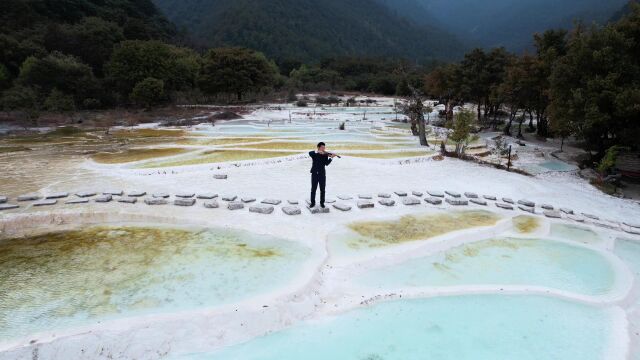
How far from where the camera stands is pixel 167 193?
42.4 feet

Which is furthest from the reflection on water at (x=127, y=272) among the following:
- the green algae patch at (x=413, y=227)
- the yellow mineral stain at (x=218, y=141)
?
the yellow mineral stain at (x=218, y=141)

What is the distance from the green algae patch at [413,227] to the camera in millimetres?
10133

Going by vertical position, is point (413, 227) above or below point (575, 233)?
above

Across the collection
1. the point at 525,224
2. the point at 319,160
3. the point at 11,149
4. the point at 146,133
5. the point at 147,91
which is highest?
the point at 147,91

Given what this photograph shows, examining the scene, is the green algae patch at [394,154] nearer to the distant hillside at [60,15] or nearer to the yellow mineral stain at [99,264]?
the yellow mineral stain at [99,264]

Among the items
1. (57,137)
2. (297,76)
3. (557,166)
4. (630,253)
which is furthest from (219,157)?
(297,76)

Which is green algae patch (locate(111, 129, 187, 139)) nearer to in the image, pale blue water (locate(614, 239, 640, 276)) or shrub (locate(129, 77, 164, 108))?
shrub (locate(129, 77, 164, 108))

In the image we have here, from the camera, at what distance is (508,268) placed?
29.9 feet

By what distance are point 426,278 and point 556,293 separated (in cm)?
258

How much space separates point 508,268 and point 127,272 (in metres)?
8.48

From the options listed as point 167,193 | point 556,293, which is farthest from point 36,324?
point 556,293

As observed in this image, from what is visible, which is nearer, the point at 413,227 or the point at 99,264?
the point at 99,264

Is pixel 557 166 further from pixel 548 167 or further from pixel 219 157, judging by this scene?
pixel 219 157

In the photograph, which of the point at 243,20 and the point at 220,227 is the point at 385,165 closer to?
the point at 220,227
